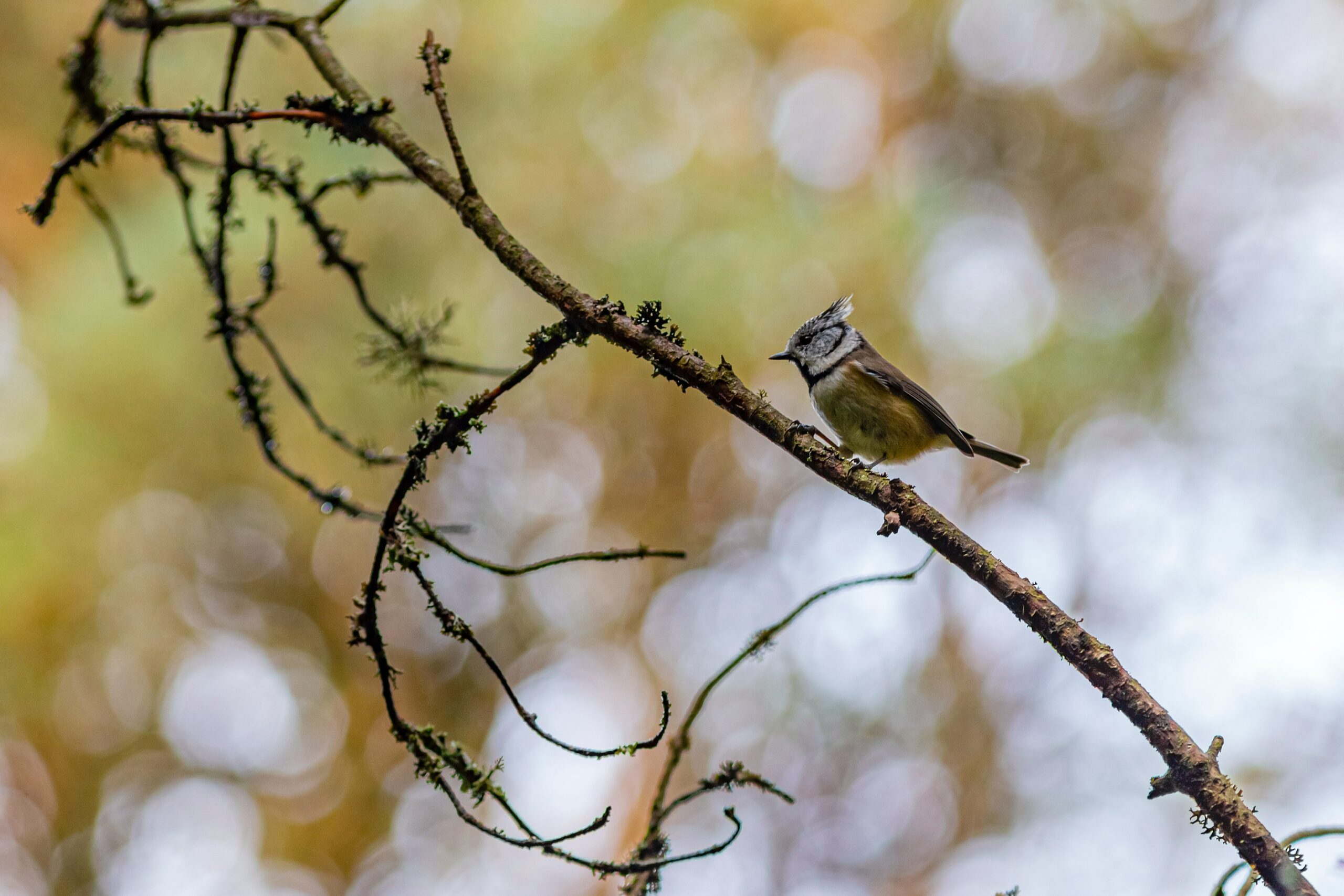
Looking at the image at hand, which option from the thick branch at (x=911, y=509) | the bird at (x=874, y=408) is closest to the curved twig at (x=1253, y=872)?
the thick branch at (x=911, y=509)

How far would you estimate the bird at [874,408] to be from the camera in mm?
3008

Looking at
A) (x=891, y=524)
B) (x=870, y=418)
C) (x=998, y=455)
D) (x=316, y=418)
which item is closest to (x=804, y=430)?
(x=891, y=524)

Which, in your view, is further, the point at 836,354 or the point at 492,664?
the point at 836,354

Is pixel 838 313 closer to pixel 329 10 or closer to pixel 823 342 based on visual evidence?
pixel 823 342

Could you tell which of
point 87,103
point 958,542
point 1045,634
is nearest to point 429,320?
point 87,103

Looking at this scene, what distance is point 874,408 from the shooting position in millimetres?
2992

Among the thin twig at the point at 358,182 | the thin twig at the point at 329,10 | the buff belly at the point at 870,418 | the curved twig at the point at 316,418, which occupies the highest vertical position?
the buff belly at the point at 870,418

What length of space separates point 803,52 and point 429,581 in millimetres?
5843

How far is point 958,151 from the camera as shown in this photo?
647 centimetres

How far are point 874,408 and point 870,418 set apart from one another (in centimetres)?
3

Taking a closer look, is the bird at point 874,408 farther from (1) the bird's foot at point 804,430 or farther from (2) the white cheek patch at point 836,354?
(1) the bird's foot at point 804,430

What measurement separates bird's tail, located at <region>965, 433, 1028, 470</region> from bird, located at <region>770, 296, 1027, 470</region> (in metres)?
0.08

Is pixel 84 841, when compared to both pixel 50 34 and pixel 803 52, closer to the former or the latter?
pixel 50 34

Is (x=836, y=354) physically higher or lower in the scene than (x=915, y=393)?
higher
